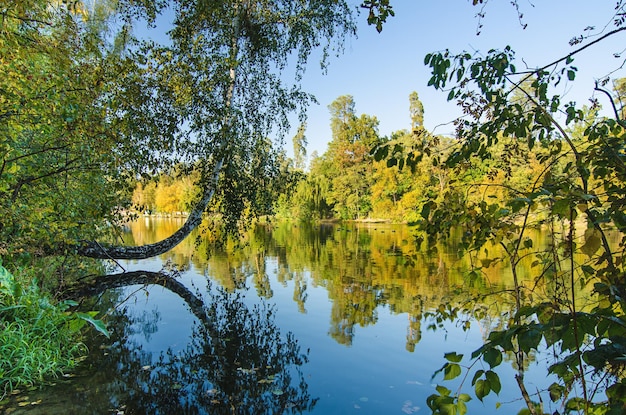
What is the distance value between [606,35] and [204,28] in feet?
32.1

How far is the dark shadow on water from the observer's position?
15.1 ft

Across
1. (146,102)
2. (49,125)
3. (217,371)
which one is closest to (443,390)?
(49,125)

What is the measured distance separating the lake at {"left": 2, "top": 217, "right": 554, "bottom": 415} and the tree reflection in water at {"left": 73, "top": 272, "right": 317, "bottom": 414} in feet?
0.06

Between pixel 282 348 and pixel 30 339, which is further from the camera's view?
pixel 282 348

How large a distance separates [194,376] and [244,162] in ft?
18.0

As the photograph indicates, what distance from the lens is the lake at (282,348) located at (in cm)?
475

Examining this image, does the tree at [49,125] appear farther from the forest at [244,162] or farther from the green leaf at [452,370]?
the green leaf at [452,370]

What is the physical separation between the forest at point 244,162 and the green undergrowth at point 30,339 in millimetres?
30

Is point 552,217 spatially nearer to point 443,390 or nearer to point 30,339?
point 443,390

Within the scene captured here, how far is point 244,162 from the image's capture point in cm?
970

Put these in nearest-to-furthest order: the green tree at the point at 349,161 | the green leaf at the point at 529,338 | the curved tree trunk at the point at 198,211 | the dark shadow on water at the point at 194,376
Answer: the green leaf at the point at 529,338 < the dark shadow on water at the point at 194,376 < the curved tree trunk at the point at 198,211 < the green tree at the point at 349,161

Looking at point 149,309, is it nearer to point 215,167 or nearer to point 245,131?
point 215,167

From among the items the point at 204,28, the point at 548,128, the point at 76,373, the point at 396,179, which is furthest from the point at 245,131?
the point at 396,179

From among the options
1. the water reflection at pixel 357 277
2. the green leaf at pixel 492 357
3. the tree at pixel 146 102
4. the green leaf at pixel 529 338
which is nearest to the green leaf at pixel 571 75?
the water reflection at pixel 357 277
